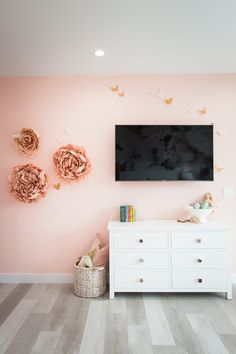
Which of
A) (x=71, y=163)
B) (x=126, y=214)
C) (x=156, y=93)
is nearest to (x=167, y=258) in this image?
(x=126, y=214)

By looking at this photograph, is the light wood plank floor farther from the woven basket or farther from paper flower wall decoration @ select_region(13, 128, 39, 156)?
paper flower wall decoration @ select_region(13, 128, 39, 156)

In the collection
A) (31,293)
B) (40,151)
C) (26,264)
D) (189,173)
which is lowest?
(31,293)

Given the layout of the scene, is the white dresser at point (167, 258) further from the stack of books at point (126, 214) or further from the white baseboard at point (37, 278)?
the white baseboard at point (37, 278)

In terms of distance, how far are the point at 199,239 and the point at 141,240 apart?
1.96 ft

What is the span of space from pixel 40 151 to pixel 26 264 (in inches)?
53.8

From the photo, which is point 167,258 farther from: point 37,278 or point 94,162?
point 37,278

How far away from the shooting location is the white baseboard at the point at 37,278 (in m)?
3.43

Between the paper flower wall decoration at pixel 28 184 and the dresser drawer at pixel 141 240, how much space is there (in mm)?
1075

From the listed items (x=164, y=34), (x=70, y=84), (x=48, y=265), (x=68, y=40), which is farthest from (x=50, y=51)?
A: (x=48, y=265)

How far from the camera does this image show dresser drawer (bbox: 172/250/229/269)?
2.97 metres

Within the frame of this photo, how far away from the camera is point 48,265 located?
11.4ft

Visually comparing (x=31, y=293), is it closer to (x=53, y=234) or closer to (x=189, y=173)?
(x=53, y=234)

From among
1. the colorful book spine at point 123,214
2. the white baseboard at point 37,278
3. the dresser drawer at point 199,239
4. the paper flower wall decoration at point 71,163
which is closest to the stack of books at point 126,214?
the colorful book spine at point 123,214

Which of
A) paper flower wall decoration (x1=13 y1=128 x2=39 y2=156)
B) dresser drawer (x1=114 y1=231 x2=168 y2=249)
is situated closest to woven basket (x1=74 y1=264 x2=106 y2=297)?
dresser drawer (x1=114 y1=231 x2=168 y2=249)
